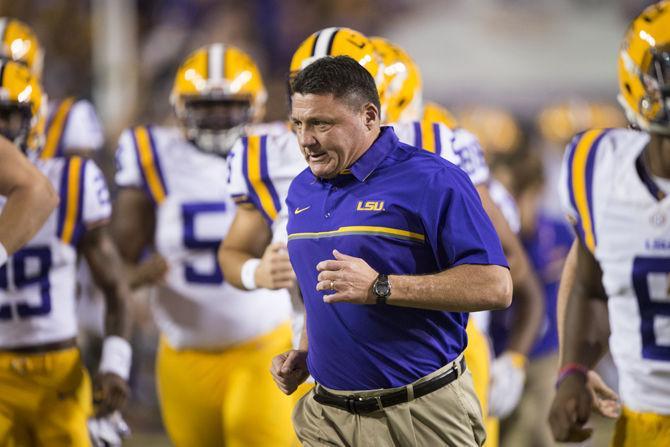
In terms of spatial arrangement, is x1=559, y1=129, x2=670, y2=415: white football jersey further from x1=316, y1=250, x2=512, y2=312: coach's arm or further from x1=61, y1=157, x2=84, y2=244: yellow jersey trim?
x1=61, y1=157, x2=84, y2=244: yellow jersey trim

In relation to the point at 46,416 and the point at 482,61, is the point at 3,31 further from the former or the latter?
the point at 482,61

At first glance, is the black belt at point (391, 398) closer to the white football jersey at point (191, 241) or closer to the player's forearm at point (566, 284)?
the player's forearm at point (566, 284)

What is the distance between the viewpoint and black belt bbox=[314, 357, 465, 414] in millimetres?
2605

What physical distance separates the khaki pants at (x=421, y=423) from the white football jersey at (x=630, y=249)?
0.50 metres

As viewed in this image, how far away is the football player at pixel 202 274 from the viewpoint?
4.07 meters

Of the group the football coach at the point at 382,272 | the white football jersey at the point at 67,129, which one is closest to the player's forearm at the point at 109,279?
the white football jersey at the point at 67,129

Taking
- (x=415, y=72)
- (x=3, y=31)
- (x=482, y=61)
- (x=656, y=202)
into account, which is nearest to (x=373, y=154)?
(x=656, y=202)

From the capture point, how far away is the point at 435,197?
2.53m

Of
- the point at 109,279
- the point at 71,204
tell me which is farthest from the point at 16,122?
the point at 109,279

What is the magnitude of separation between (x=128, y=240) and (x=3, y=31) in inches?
57.3

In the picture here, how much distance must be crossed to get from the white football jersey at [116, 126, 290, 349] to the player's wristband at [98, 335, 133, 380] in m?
0.35

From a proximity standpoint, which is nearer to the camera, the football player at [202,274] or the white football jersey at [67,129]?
the football player at [202,274]

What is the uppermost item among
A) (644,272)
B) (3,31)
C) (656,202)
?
(3,31)

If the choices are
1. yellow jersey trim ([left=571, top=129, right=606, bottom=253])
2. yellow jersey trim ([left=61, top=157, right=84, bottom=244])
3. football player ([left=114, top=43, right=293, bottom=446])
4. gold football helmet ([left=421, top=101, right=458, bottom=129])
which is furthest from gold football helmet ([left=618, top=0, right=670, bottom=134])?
yellow jersey trim ([left=61, top=157, right=84, bottom=244])
